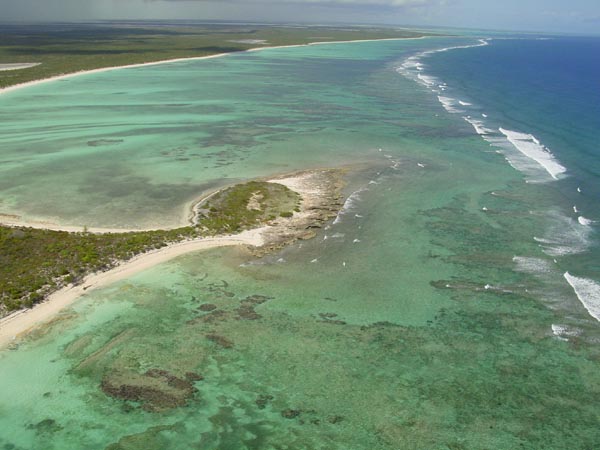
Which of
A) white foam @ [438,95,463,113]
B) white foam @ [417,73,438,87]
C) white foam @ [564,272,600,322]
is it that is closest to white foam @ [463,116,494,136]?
white foam @ [438,95,463,113]

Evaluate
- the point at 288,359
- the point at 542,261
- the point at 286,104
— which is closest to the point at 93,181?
the point at 288,359

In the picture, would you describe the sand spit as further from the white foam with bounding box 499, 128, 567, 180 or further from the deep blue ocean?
the white foam with bounding box 499, 128, 567, 180

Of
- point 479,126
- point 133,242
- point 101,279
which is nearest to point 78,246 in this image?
point 133,242

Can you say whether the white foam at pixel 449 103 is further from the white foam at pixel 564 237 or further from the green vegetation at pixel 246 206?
the green vegetation at pixel 246 206

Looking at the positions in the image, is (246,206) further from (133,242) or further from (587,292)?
(587,292)

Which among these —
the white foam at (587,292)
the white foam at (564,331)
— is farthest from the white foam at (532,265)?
the white foam at (564,331)
